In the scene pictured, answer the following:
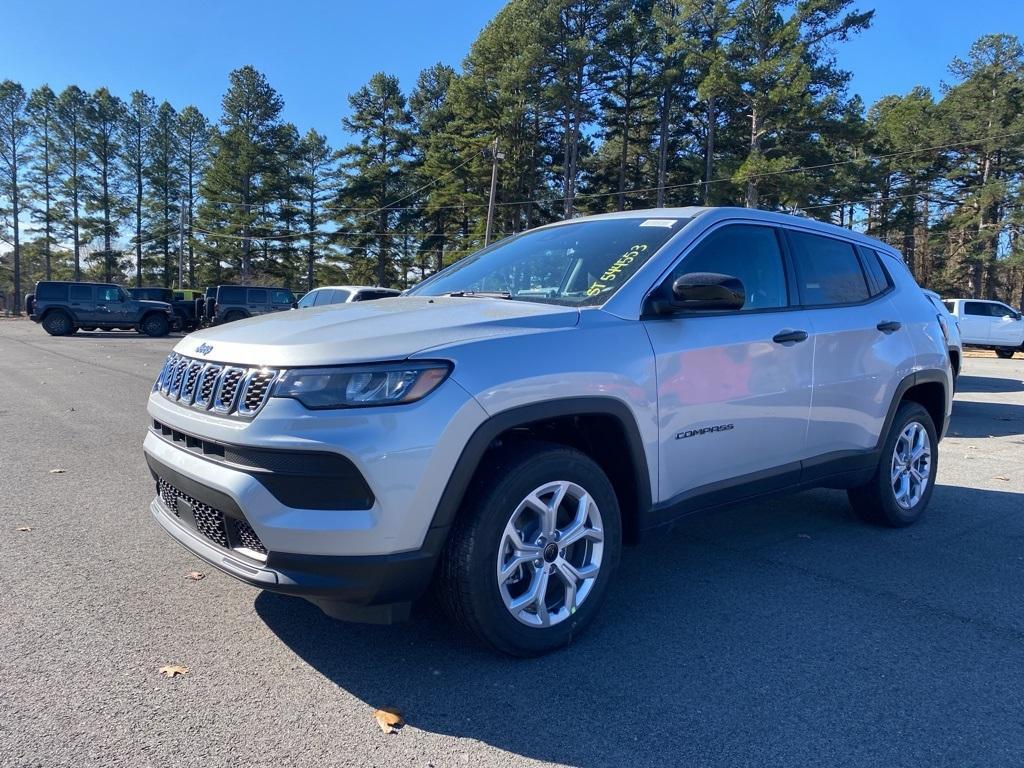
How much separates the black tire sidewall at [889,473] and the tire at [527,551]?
2.44m

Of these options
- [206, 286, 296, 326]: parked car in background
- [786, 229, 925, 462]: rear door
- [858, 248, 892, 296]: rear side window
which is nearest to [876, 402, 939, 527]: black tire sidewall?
[786, 229, 925, 462]: rear door

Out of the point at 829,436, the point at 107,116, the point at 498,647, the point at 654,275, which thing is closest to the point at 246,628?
the point at 498,647

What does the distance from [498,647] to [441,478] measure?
2.49ft

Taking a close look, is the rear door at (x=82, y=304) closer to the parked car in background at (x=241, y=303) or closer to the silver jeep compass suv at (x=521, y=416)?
the parked car in background at (x=241, y=303)

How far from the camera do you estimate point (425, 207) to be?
53.4 metres

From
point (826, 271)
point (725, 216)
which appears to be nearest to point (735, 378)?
point (725, 216)

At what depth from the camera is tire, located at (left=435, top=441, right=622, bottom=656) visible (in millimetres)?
2693

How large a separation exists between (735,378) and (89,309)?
2903cm

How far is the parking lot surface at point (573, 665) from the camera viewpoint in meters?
2.38

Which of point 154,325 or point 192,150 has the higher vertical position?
point 192,150

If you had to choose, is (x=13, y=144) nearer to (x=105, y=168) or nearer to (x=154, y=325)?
(x=105, y=168)

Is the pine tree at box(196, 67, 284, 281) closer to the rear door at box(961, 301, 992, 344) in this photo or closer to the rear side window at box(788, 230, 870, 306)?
the rear door at box(961, 301, 992, 344)

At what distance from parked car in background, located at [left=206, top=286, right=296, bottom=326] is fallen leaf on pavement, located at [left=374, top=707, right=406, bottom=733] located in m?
26.1

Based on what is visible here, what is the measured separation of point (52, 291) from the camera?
26547 mm
